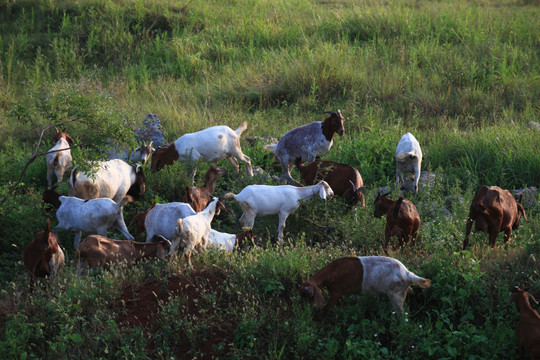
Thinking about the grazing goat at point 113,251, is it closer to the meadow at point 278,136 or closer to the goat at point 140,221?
the meadow at point 278,136

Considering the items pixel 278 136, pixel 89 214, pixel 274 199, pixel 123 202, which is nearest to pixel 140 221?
pixel 123 202

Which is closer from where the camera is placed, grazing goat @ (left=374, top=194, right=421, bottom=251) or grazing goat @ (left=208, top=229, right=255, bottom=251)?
grazing goat @ (left=374, top=194, right=421, bottom=251)

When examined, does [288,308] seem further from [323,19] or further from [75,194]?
[323,19]

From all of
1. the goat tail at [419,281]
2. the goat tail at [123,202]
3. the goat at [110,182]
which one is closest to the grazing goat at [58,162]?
the goat at [110,182]

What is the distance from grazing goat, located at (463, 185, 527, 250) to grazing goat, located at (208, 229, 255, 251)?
97.2 inches

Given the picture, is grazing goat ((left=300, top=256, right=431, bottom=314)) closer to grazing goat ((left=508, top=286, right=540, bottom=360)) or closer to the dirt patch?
grazing goat ((left=508, top=286, right=540, bottom=360))

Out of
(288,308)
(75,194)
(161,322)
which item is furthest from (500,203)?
(75,194)

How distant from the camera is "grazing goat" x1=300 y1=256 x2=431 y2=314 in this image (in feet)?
→ 19.7

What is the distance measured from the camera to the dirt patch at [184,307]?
618 centimetres

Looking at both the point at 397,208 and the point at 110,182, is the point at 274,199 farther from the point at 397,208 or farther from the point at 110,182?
the point at 110,182

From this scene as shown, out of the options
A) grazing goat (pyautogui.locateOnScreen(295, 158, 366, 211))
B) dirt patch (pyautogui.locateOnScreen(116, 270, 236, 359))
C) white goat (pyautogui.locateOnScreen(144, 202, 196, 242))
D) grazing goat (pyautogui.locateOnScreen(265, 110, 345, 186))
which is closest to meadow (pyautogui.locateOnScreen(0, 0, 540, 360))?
dirt patch (pyautogui.locateOnScreen(116, 270, 236, 359))

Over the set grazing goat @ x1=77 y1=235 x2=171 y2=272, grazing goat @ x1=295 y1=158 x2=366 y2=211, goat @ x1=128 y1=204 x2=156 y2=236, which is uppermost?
grazing goat @ x1=295 y1=158 x2=366 y2=211

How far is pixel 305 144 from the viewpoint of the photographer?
979 centimetres

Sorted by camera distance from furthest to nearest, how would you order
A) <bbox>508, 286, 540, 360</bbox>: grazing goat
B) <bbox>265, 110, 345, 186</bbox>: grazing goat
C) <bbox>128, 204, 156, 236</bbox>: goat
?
<bbox>265, 110, 345, 186</bbox>: grazing goat < <bbox>128, 204, 156, 236</bbox>: goat < <bbox>508, 286, 540, 360</bbox>: grazing goat
